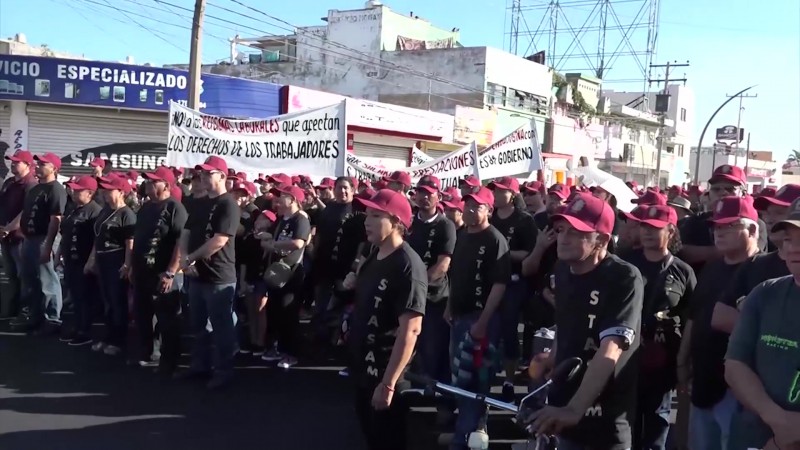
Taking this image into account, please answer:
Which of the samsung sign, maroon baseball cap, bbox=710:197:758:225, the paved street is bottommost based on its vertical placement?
the paved street

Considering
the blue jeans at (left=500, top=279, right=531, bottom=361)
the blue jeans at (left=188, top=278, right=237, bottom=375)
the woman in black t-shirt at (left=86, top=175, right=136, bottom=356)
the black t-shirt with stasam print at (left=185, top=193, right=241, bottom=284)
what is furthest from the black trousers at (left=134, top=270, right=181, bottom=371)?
the blue jeans at (left=500, top=279, right=531, bottom=361)

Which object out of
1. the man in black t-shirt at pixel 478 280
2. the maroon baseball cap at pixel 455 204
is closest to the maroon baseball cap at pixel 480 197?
the man in black t-shirt at pixel 478 280

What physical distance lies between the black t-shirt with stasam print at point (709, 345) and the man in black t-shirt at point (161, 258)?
4.66 meters

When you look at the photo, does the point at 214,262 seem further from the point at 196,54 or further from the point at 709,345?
the point at 196,54

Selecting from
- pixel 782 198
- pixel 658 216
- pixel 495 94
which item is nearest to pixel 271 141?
pixel 658 216

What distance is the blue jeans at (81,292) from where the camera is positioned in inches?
323

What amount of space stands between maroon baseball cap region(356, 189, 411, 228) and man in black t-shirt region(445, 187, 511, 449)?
4.69ft

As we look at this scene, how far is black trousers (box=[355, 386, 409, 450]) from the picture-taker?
12.8 ft

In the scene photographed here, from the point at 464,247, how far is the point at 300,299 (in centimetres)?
288

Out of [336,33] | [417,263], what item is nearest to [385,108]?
[336,33]

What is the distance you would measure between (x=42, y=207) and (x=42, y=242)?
0.44 m

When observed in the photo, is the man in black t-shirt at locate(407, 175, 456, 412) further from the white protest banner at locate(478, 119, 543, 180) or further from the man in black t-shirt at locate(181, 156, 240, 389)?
the white protest banner at locate(478, 119, 543, 180)

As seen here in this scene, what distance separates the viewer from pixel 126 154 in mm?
20688

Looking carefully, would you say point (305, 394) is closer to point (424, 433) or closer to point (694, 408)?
point (424, 433)
